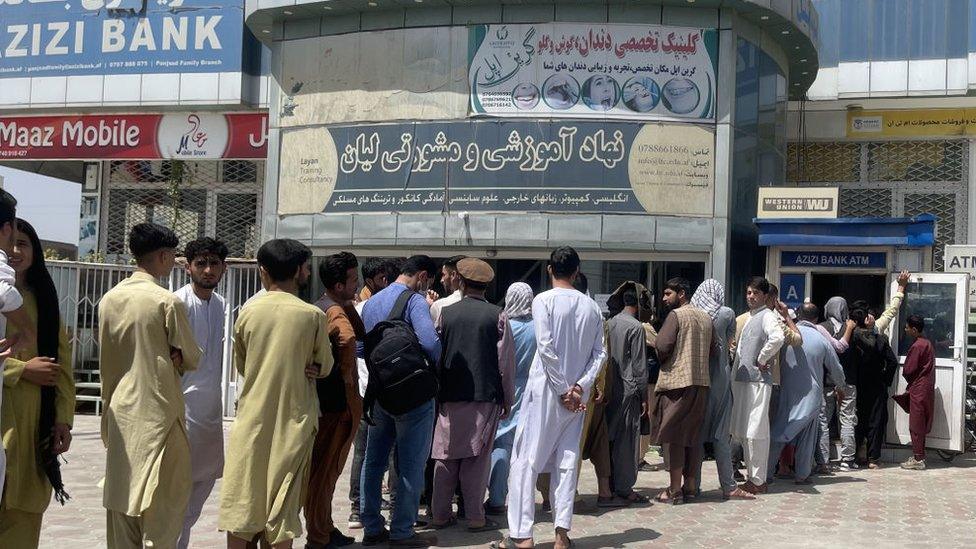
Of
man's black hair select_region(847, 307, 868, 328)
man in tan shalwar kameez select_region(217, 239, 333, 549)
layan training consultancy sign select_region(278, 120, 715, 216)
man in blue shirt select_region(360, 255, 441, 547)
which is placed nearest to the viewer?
man in tan shalwar kameez select_region(217, 239, 333, 549)

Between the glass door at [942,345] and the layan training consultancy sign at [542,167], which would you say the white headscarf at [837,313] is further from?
the layan training consultancy sign at [542,167]

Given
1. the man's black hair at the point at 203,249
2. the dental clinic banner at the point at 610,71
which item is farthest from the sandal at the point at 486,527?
the dental clinic banner at the point at 610,71

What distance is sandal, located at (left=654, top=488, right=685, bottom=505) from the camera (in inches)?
324

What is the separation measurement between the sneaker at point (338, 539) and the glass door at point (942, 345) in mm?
6523

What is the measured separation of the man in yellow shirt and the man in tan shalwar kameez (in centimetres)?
27

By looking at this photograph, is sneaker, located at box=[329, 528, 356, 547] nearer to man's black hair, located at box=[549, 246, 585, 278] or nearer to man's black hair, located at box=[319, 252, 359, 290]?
man's black hair, located at box=[319, 252, 359, 290]

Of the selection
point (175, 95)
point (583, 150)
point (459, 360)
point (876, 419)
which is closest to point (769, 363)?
point (876, 419)

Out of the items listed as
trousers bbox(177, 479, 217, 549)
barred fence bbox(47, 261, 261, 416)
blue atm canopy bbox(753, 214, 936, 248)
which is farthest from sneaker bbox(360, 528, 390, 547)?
blue atm canopy bbox(753, 214, 936, 248)

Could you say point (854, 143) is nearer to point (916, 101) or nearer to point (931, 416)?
point (916, 101)

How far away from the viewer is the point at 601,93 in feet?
43.8

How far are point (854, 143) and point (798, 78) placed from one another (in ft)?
5.36

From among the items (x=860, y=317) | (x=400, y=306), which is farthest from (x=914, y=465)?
(x=400, y=306)

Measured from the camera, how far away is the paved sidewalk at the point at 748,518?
270 inches

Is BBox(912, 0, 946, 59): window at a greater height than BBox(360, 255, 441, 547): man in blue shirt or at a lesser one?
greater
